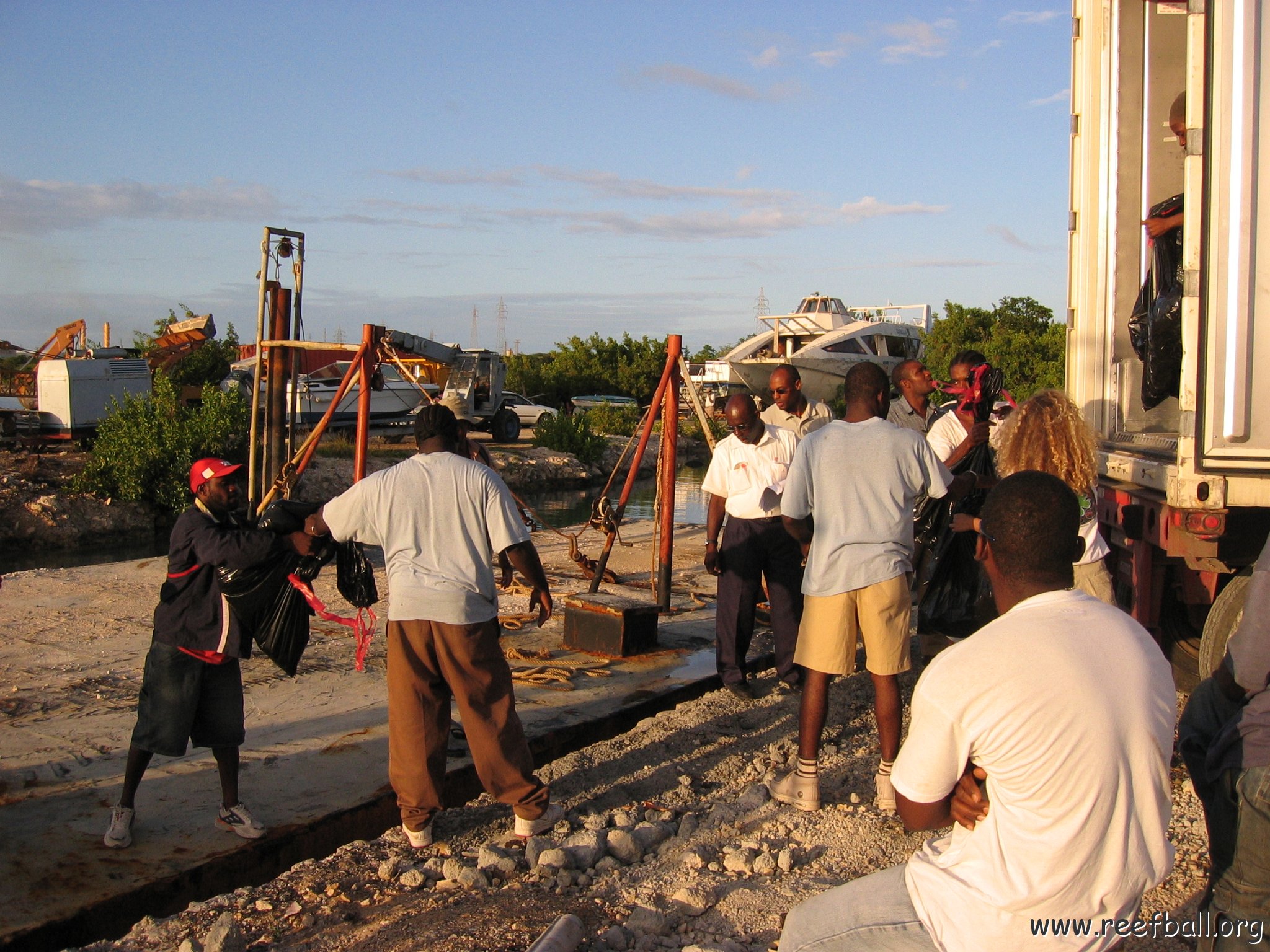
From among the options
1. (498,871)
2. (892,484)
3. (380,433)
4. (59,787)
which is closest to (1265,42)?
(892,484)

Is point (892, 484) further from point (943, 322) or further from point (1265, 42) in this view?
point (943, 322)

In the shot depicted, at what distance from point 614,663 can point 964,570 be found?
8.42 feet

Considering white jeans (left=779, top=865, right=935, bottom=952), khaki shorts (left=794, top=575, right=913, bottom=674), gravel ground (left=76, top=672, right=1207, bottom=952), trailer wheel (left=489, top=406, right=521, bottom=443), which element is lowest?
gravel ground (left=76, top=672, right=1207, bottom=952)

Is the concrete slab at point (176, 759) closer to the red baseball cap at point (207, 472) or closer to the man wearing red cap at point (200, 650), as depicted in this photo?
the man wearing red cap at point (200, 650)

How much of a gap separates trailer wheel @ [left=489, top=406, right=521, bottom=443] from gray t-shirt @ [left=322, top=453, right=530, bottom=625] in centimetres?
2487

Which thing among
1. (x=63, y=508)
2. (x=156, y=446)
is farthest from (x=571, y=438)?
(x=63, y=508)

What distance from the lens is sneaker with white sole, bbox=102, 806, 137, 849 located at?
3.90 m

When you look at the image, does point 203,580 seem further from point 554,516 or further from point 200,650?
point 554,516

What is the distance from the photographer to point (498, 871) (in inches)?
147

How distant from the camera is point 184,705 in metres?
3.96

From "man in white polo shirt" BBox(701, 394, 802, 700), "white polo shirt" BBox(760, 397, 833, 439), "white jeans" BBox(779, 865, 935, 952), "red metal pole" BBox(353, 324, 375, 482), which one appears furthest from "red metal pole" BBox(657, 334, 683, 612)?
"white jeans" BBox(779, 865, 935, 952)

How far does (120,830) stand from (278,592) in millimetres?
1045

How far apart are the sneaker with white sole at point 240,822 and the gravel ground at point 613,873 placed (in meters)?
0.38

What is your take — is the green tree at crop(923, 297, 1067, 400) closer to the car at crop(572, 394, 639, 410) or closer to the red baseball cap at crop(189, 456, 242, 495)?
the car at crop(572, 394, 639, 410)
